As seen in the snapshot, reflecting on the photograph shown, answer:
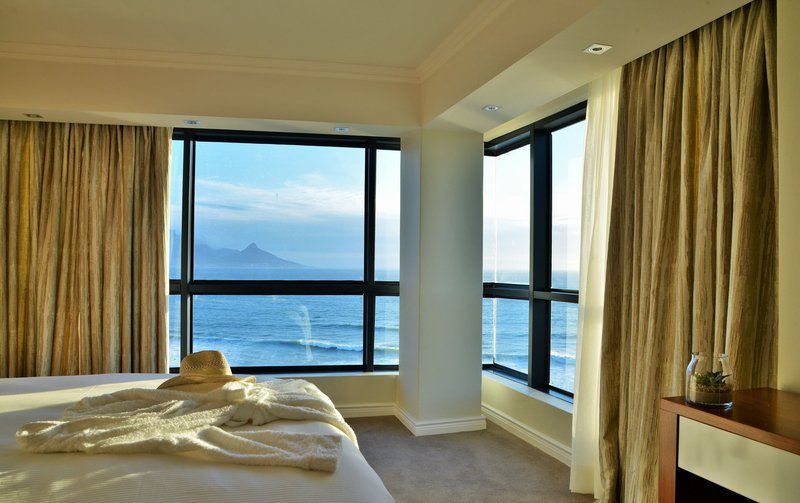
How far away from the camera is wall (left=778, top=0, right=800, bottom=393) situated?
6.40 ft

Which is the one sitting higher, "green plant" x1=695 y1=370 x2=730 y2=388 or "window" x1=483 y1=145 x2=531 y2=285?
"window" x1=483 y1=145 x2=531 y2=285

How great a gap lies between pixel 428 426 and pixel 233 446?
2536 mm

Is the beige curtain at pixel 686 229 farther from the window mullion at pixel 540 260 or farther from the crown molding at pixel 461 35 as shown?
the window mullion at pixel 540 260

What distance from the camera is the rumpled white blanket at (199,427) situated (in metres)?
1.93

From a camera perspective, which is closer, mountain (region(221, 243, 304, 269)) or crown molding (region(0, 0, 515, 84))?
crown molding (region(0, 0, 515, 84))

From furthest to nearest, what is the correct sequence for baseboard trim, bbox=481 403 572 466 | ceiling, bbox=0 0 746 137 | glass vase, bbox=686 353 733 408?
baseboard trim, bbox=481 403 572 466, ceiling, bbox=0 0 746 137, glass vase, bbox=686 353 733 408

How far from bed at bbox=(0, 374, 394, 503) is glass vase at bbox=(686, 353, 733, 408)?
1020 millimetres

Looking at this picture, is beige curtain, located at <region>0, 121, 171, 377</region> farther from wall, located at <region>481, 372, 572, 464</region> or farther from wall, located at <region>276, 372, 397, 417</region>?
wall, located at <region>481, 372, 572, 464</region>

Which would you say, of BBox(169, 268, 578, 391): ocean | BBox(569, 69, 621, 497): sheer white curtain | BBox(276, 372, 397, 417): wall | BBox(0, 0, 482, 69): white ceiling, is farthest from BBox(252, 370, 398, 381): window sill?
BBox(0, 0, 482, 69): white ceiling

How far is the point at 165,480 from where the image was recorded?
1.73 m

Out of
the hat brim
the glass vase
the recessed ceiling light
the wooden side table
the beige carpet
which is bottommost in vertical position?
the beige carpet

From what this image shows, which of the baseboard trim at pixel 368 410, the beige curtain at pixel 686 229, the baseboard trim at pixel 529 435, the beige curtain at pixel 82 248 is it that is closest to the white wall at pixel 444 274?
the baseboard trim at pixel 529 435

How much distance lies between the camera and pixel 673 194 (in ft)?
8.83

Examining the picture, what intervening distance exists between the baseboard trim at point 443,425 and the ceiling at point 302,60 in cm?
219
